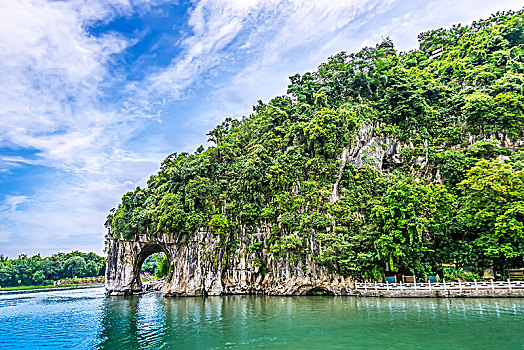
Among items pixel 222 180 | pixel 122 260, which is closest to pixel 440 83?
pixel 222 180

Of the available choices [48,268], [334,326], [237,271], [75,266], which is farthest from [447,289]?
[48,268]

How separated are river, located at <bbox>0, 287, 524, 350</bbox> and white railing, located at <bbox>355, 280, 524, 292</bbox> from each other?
138cm

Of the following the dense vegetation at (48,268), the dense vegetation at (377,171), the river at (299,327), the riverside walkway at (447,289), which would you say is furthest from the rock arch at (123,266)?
the dense vegetation at (48,268)

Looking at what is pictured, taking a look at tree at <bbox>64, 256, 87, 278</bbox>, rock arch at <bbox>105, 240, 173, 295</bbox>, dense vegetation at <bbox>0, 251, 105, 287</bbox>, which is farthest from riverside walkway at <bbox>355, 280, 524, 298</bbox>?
dense vegetation at <bbox>0, 251, 105, 287</bbox>

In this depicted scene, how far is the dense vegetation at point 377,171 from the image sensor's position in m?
20.8

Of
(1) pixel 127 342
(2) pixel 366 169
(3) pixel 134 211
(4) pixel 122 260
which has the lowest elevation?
(1) pixel 127 342

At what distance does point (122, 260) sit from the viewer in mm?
34750

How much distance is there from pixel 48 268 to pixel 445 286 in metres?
68.4

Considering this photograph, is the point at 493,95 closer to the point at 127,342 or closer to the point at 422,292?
the point at 422,292

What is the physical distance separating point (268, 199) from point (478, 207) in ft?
52.8

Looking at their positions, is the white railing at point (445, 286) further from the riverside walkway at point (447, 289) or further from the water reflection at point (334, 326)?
the water reflection at point (334, 326)

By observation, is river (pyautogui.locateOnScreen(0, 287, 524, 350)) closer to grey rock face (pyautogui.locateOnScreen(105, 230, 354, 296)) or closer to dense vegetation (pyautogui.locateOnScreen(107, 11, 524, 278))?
dense vegetation (pyautogui.locateOnScreen(107, 11, 524, 278))

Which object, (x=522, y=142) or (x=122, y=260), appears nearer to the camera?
(x=522, y=142)

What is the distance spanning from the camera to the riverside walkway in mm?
18109
